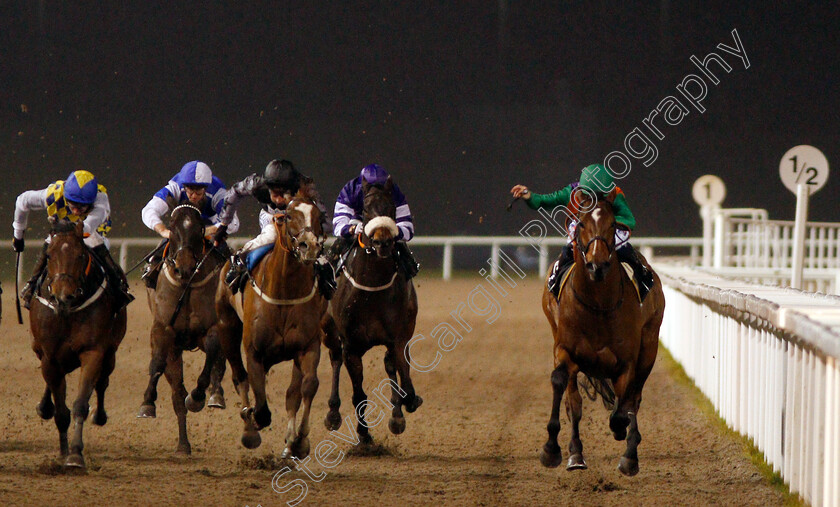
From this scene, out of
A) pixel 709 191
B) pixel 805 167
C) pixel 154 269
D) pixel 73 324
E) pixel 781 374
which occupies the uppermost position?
pixel 805 167

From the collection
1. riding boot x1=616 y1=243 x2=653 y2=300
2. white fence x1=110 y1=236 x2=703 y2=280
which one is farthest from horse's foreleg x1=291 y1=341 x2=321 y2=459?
white fence x1=110 y1=236 x2=703 y2=280

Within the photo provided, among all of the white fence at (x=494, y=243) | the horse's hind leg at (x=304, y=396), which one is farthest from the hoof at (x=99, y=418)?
the white fence at (x=494, y=243)

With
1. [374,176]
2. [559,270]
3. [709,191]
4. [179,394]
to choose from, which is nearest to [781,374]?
[559,270]

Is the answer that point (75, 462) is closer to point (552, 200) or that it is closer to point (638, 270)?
point (552, 200)

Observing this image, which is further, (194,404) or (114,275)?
(194,404)

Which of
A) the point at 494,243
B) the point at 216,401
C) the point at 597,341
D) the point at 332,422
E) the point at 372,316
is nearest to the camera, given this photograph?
the point at 597,341

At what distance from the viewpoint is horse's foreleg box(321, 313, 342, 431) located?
6512 millimetres

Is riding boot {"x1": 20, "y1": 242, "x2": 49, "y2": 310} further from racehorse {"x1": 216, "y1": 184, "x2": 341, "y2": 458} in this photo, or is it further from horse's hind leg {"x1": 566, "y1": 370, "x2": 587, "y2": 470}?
horse's hind leg {"x1": 566, "y1": 370, "x2": 587, "y2": 470}

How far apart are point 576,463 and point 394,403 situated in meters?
1.41

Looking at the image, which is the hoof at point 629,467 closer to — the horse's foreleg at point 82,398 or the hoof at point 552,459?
Answer: the hoof at point 552,459

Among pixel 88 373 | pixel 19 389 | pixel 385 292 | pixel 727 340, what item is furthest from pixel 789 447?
pixel 19 389

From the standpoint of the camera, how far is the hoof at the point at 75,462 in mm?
5453

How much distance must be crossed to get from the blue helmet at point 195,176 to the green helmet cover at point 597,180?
263cm

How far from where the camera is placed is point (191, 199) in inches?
271
